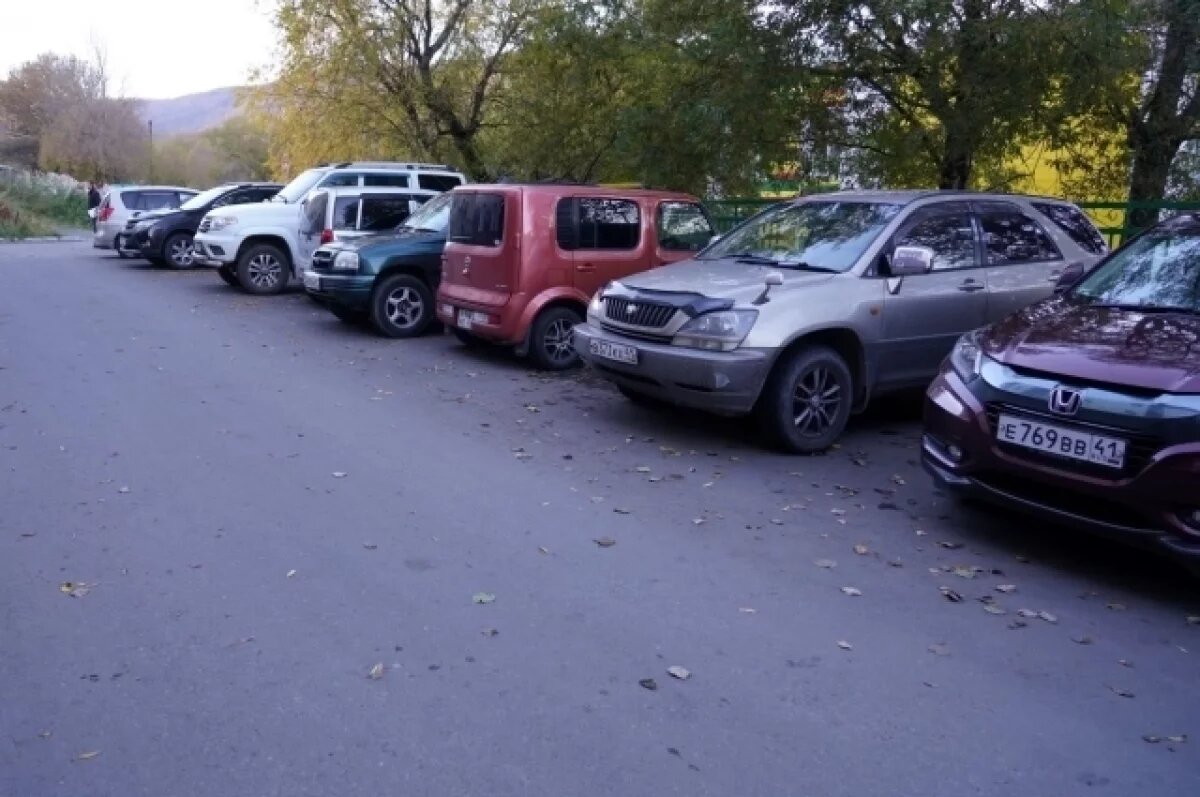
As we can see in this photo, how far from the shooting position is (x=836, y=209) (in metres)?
8.23

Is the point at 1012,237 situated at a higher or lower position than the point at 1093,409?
higher

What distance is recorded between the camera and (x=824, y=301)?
7301 millimetres

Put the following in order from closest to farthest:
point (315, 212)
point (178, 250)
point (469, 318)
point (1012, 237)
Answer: point (1012, 237) < point (469, 318) < point (315, 212) < point (178, 250)

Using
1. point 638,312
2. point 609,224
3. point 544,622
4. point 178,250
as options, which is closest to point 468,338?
point 609,224

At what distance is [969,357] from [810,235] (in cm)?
242

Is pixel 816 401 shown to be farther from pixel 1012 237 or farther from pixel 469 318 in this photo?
pixel 469 318

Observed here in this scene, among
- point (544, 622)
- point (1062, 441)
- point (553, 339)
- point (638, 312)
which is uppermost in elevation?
point (638, 312)

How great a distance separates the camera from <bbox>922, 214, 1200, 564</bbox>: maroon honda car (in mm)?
4766

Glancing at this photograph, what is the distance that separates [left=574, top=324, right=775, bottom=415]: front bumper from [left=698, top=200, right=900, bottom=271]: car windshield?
1.10 metres

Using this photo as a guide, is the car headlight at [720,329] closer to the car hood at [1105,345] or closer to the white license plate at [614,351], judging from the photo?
the white license plate at [614,351]

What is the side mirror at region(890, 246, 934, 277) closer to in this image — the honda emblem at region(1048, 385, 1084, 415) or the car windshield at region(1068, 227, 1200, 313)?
the car windshield at region(1068, 227, 1200, 313)

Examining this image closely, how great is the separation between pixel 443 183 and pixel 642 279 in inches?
390

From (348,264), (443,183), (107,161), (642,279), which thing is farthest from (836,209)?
(107,161)

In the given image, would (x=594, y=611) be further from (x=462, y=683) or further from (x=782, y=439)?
(x=782, y=439)
